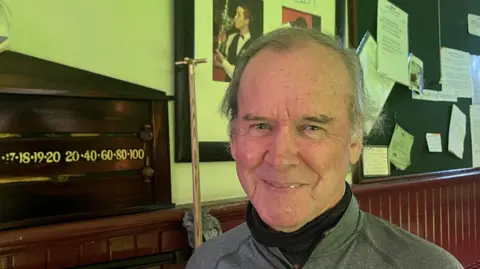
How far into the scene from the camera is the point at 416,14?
7.89 feet

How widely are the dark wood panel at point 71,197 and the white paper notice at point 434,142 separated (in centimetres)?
157

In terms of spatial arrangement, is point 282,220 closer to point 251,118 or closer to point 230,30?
point 251,118

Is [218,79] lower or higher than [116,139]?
higher

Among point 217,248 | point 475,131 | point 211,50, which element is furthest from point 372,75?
point 217,248

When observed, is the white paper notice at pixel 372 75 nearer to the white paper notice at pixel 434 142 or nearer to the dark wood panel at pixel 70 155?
the white paper notice at pixel 434 142

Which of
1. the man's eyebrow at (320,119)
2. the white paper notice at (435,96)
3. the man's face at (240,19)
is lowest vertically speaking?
the man's eyebrow at (320,119)

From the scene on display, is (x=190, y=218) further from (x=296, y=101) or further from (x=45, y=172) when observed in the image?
(x=296, y=101)

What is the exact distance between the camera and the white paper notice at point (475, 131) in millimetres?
Result: 2740

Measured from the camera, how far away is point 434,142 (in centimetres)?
248

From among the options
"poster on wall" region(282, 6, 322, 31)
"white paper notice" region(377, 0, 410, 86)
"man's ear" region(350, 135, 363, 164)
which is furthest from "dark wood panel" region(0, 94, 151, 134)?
"white paper notice" region(377, 0, 410, 86)

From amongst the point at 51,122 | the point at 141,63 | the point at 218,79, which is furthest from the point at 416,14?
the point at 51,122

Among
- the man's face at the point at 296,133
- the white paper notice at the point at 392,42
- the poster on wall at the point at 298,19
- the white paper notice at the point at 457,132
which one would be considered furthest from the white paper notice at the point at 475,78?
the man's face at the point at 296,133

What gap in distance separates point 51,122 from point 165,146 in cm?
32

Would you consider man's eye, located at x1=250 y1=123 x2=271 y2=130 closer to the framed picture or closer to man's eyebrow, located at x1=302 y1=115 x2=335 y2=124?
man's eyebrow, located at x1=302 y1=115 x2=335 y2=124
